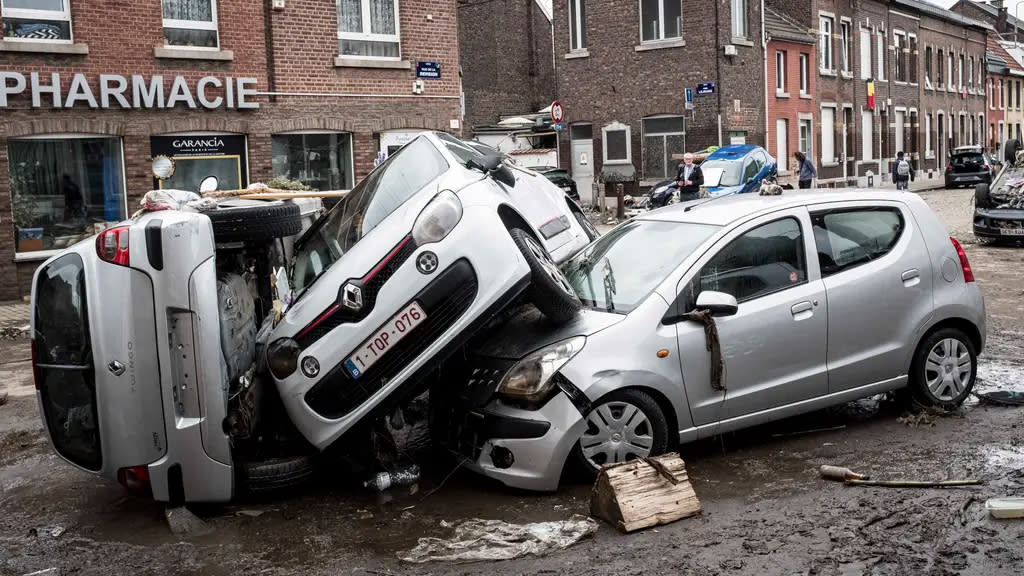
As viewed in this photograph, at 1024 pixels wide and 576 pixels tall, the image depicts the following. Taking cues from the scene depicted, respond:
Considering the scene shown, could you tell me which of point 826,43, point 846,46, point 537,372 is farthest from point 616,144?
point 537,372

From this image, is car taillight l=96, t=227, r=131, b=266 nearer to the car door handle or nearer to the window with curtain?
the car door handle

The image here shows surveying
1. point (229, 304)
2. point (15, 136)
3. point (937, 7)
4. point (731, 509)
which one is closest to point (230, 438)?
point (229, 304)

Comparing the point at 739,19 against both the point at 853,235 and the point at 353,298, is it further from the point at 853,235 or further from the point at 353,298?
the point at 353,298

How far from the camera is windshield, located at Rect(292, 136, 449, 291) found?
20.4ft

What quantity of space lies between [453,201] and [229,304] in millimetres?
1460

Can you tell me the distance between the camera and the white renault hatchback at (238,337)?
5234mm

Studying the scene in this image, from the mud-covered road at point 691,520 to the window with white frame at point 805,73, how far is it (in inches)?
1374

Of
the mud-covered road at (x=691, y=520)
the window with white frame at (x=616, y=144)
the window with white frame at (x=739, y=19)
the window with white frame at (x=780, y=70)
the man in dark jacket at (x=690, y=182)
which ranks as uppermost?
the window with white frame at (x=739, y=19)

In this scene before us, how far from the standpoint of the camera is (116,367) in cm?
521

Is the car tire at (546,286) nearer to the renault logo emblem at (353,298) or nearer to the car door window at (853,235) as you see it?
the renault logo emblem at (353,298)

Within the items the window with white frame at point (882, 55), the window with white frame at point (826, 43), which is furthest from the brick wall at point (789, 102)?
the window with white frame at point (882, 55)

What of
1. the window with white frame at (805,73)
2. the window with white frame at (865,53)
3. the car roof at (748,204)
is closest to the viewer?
the car roof at (748,204)

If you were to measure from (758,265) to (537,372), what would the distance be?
1.72 meters

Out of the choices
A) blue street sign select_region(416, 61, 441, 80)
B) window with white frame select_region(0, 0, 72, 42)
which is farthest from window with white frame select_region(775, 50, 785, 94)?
window with white frame select_region(0, 0, 72, 42)
